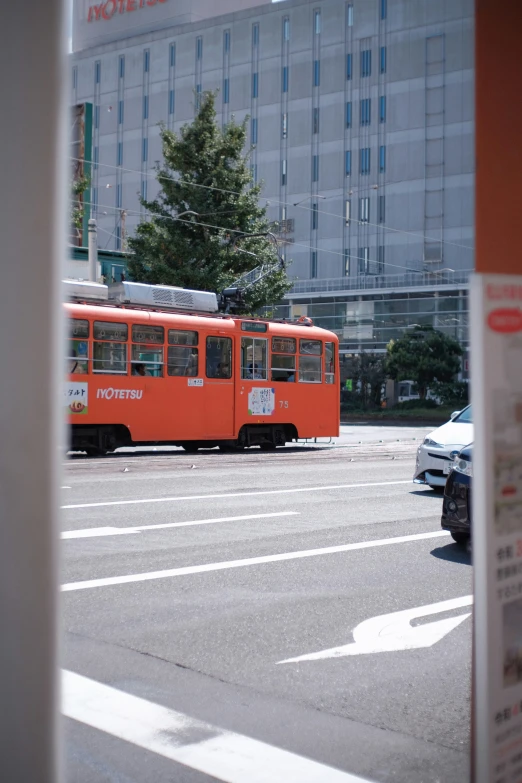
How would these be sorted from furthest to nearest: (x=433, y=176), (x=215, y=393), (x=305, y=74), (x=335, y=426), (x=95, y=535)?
(x=305, y=74) → (x=433, y=176) → (x=335, y=426) → (x=215, y=393) → (x=95, y=535)

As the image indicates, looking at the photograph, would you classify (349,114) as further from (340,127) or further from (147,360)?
(147,360)

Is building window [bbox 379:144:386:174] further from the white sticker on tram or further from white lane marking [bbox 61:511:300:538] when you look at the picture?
white lane marking [bbox 61:511:300:538]

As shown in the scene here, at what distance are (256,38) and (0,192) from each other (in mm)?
70742

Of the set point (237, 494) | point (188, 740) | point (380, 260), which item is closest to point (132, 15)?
point (380, 260)

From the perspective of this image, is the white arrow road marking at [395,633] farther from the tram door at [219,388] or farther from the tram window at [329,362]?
the tram window at [329,362]

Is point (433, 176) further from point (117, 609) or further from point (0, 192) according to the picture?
point (0, 192)

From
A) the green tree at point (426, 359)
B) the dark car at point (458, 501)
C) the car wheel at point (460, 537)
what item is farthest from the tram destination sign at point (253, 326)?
the green tree at point (426, 359)

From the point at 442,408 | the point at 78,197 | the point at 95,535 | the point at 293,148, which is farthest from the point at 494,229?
the point at 293,148

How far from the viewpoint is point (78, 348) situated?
20.7m

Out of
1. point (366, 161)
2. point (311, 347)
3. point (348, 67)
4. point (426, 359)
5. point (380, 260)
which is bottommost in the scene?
point (311, 347)

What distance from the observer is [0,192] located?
235 centimetres

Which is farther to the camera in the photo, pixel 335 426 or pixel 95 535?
pixel 335 426

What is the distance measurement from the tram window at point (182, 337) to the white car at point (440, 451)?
924 centimetres

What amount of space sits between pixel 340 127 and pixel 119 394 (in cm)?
4870
